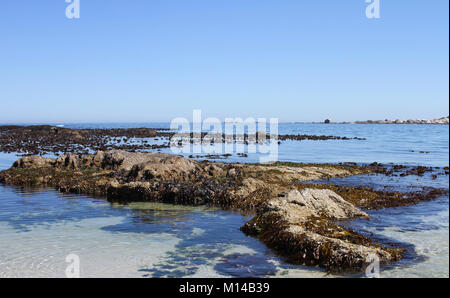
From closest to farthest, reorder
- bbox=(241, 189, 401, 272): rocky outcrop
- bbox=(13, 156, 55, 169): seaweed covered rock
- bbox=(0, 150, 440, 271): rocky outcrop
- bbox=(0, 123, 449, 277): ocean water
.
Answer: bbox=(0, 123, 449, 277): ocean water
bbox=(241, 189, 401, 272): rocky outcrop
bbox=(0, 150, 440, 271): rocky outcrop
bbox=(13, 156, 55, 169): seaweed covered rock

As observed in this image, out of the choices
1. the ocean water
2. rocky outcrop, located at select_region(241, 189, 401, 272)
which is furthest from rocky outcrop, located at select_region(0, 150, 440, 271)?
the ocean water

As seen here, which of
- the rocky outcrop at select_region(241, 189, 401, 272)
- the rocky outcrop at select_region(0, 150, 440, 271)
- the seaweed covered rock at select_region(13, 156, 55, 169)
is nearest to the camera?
the rocky outcrop at select_region(241, 189, 401, 272)

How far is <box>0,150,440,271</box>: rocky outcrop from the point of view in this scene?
9.88m

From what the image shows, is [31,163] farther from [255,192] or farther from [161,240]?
[161,240]

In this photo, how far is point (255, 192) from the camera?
1752 cm

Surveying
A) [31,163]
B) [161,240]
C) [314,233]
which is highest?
[31,163]

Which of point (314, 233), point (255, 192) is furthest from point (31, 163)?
point (314, 233)

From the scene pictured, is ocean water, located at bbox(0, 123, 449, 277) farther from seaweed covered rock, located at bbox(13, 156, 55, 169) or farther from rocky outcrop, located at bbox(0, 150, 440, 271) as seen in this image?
seaweed covered rock, located at bbox(13, 156, 55, 169)

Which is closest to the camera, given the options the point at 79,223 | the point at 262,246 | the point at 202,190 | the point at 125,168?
the point at 262,246
